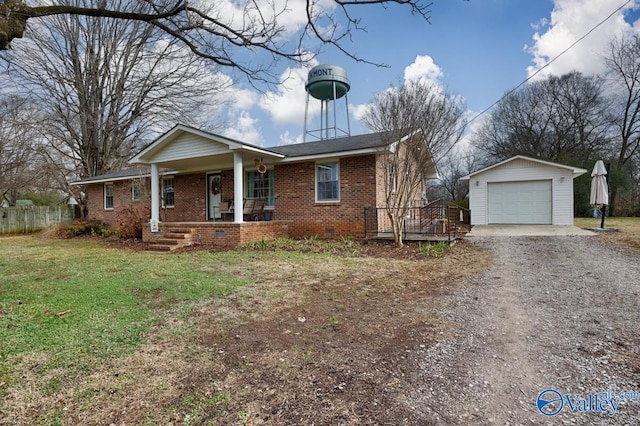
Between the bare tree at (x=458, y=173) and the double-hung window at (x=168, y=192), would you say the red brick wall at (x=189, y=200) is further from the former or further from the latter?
the bare tree at (x=458, y=173)

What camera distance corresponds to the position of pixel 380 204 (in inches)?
419

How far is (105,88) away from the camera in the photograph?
18.4 m

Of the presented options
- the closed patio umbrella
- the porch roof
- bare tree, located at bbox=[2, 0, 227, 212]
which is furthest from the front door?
the closed patio umbrella

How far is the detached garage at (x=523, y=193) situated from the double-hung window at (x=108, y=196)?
18.3 meters

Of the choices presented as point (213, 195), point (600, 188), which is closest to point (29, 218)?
point (213, 195)

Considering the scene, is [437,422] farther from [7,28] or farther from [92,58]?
[92,58]

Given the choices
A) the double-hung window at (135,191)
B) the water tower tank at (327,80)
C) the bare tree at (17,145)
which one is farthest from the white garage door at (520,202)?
the bare tree at (17,145)

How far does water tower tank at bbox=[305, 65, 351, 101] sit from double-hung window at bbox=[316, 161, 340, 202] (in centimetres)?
738

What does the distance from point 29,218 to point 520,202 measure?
2729 cm

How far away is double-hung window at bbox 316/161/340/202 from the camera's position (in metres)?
10.8

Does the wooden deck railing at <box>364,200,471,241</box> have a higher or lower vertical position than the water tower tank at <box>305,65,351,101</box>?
lower

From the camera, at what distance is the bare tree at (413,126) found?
8.23 m

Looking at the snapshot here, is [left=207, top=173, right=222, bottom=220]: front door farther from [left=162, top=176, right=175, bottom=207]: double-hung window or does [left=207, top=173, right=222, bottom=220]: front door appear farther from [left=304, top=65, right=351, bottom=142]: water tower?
[left=304, top=65, right=351, bottom=142]: water tower

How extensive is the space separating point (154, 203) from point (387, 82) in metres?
8.92
